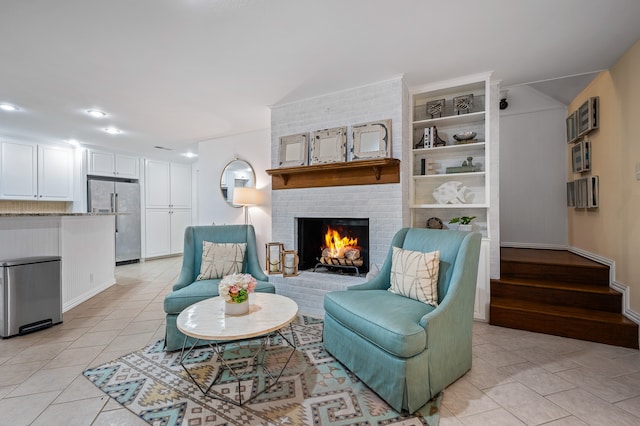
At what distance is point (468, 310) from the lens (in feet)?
6.55

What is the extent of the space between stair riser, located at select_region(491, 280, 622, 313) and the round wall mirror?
361 cm

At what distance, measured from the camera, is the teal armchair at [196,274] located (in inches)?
92.7

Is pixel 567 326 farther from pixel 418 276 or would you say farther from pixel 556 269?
pixel 418 276

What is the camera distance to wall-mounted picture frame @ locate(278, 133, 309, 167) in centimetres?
352

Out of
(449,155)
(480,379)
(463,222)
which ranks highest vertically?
(449,155)

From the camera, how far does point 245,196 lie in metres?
4.32

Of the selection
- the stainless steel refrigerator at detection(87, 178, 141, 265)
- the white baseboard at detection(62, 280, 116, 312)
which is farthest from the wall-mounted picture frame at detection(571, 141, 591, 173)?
the stainless steel refrigerator at detection(87, 178, 141, 265)

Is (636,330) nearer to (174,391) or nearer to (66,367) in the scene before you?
(174,391)

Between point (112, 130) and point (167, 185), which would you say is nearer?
point (112, 130)

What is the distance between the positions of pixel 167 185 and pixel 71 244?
12.0 ft

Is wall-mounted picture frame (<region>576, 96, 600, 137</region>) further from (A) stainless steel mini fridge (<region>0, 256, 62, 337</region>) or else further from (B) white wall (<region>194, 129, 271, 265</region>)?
(A) stainless steel mini fridge (<region>0, 256, 62, 337</region>)

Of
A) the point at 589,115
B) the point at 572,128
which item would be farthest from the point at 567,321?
the point at 572,128

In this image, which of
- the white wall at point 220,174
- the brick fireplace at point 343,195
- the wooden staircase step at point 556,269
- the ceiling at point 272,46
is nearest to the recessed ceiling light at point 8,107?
the ceiling at point 272,46

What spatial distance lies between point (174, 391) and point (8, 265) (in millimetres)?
2194
